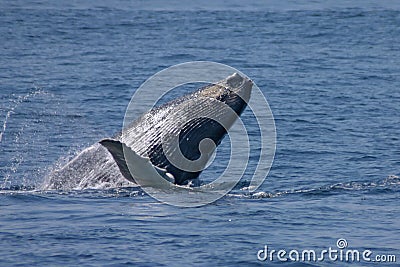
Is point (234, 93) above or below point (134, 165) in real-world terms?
above

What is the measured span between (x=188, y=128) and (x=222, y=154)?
4511mm

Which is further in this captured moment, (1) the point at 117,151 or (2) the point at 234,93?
(2) the point at 234,93

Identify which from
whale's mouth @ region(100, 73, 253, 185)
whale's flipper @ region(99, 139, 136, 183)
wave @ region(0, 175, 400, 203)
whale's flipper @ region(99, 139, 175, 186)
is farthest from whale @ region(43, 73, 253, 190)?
whale's flipper @ region(99, 139, 136, 183)

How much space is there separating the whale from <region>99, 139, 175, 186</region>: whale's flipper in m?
0.27

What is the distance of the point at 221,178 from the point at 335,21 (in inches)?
821

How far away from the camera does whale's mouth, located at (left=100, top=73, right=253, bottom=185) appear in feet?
45.9

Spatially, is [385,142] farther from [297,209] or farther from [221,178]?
A: [297,209]

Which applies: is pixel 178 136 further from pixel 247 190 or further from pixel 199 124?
pixel 247 190

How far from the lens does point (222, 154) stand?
18.5 meters

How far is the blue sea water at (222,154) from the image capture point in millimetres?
11719

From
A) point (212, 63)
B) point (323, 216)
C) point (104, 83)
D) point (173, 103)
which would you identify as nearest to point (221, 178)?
point (173, 103)

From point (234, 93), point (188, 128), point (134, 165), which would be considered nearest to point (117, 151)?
point (134, 165)

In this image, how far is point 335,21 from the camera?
118 ft

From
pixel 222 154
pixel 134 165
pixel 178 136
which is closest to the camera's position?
pixel 134 165
